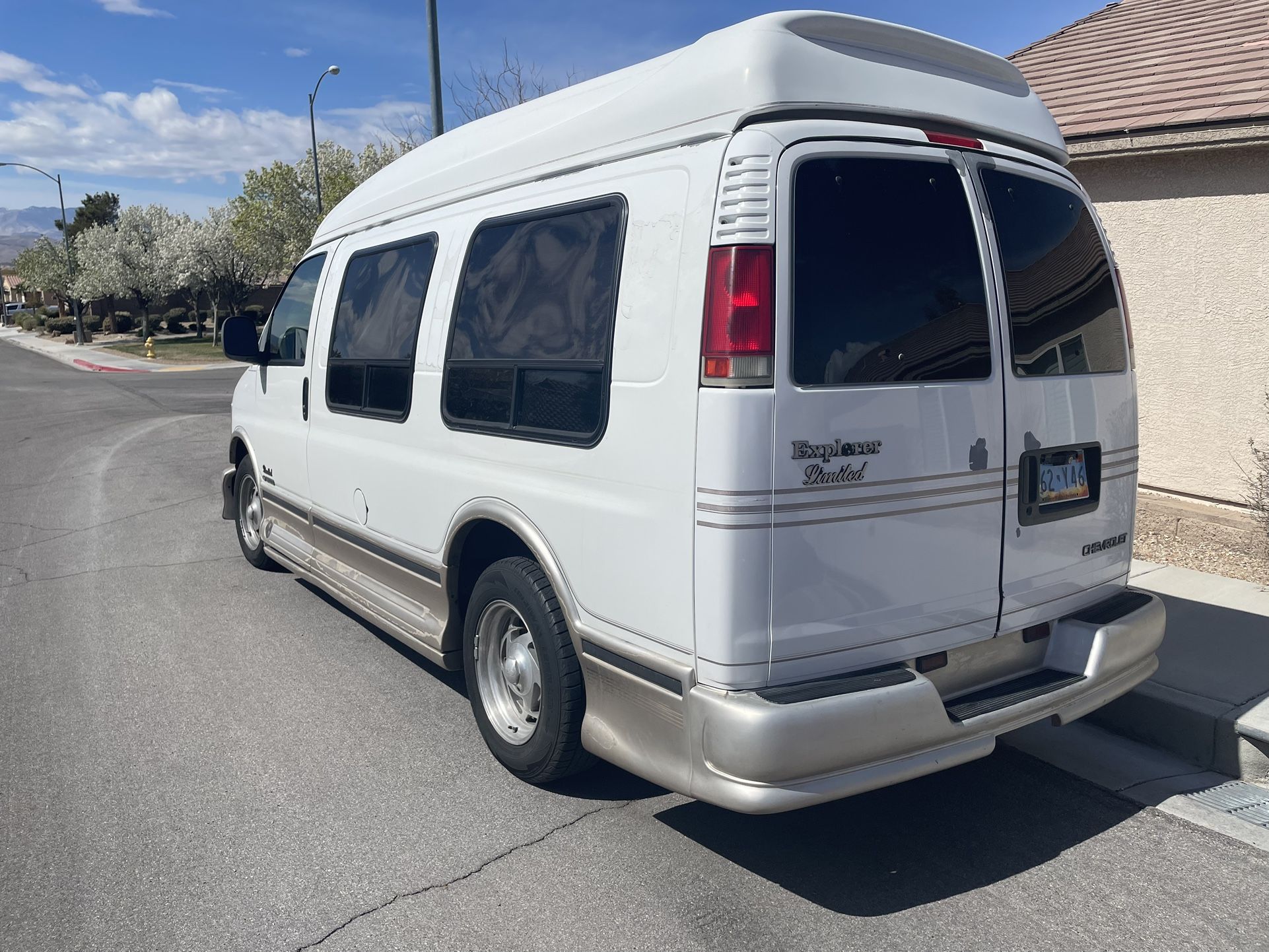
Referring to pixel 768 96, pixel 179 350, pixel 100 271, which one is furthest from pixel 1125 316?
pixel 100 271

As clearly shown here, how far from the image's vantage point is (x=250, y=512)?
23.9ft

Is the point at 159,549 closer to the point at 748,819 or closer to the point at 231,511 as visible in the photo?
the point at 231,511

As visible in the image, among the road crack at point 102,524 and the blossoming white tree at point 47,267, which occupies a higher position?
the blossoming white tree at point 47,267

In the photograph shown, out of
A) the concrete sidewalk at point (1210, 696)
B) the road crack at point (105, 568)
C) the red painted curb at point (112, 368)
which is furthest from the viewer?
the red painted curb at point (112, 368)

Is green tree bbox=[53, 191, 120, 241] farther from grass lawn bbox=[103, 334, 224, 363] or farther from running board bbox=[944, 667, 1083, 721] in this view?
running board bbox=[944, 667, 1083, 721]

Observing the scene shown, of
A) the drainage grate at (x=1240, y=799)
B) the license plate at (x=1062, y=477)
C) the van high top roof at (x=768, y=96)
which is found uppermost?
the van high top roof at (x=768, y=96)

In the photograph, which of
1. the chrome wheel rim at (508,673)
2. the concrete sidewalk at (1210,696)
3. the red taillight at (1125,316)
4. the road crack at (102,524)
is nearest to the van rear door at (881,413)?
the red taillight at (1125,316)

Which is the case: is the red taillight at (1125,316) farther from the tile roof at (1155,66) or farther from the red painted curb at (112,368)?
the red painted curb at (112,368)

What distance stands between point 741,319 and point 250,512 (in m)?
5.39

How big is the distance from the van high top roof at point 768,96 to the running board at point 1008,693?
1933 millimetres

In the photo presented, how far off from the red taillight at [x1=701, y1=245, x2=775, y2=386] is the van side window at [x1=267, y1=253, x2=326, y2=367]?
3619 mm

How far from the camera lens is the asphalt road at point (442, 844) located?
305 centimetres

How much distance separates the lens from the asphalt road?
3.05 m

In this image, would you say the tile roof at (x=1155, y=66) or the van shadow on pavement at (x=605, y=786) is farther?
the tile roof at (x=1155, y=66)
